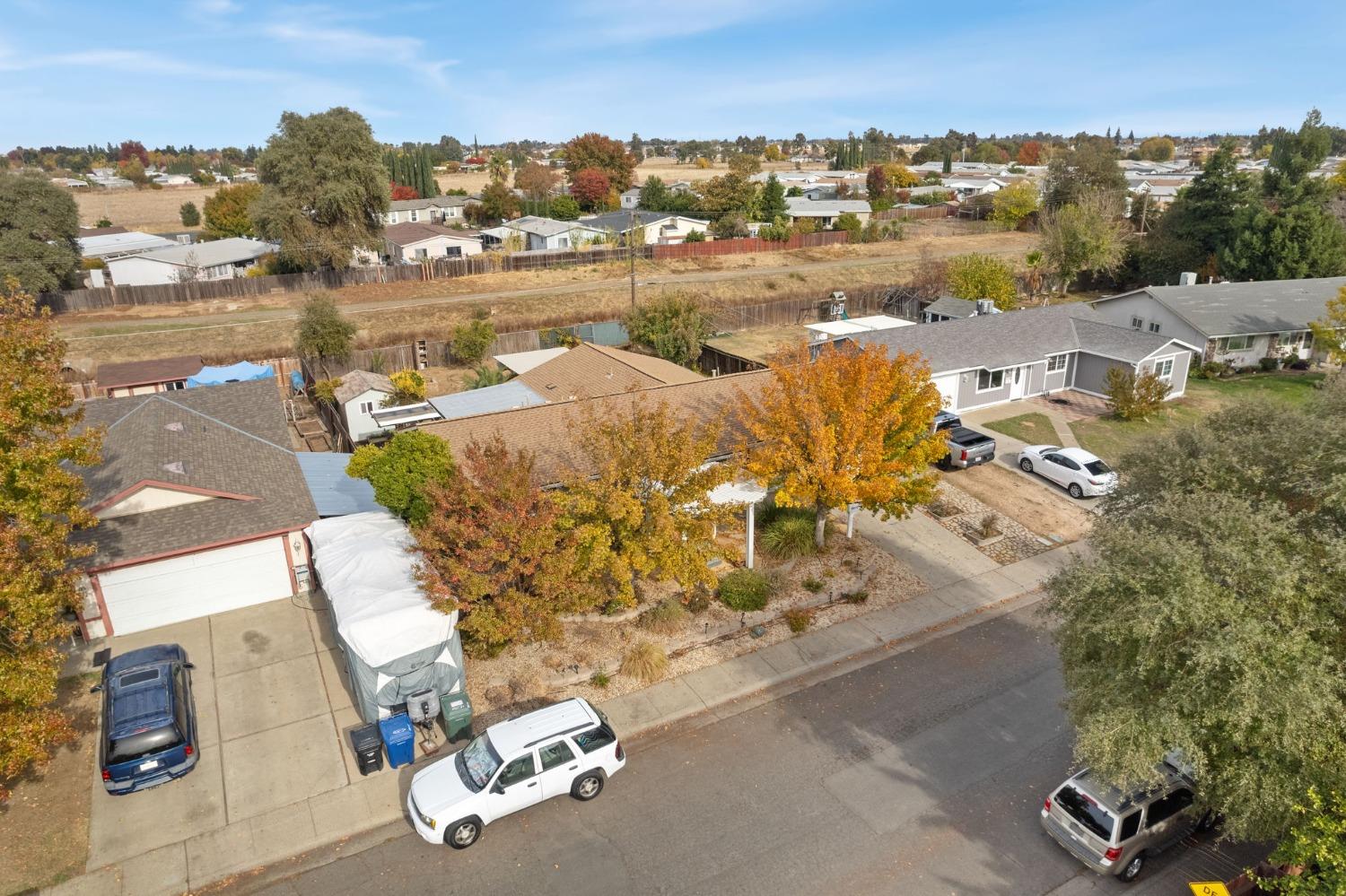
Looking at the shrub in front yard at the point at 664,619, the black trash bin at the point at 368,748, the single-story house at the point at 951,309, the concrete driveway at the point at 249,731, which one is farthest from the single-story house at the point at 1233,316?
the concrete driveway at the point at 249,731

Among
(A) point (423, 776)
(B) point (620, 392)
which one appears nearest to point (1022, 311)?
(B) point (620, 392)

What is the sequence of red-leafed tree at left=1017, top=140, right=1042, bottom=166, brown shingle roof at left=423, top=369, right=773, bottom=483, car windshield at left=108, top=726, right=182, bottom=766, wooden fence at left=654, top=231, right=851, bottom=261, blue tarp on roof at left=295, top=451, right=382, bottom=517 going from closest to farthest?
car windshield at left=108, top=726, right=182, bottom=766 → brown shingle roof at left=423, top=369, right=773, bottom=483 → blue tarp on roof at left=295, top=451, right=382, bottom=517 → wooden fence at left=654, top=231, right=851, bottom=261 → red-leafed tree at left=1017, top=140, right=1042, bottom=166

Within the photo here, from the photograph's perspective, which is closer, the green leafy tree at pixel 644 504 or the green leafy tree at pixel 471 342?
the green leafy tree at pixel 644 504

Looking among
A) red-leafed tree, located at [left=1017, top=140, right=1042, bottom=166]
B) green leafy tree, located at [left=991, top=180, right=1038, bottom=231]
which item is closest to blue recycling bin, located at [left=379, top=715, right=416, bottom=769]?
green leafy tree, located at [left=991, top=180, right=1038, bottom=231]

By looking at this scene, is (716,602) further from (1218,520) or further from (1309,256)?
(1309,256)

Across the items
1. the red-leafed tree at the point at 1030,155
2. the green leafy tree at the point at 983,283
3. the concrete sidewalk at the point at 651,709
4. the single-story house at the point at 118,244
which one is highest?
the red-leafed tree at the point at 1030,155

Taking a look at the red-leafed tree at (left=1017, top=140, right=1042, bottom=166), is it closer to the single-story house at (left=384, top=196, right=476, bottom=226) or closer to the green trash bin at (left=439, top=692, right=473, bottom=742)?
the single-story house at (left=384, top=196, right=476, bottom=226)

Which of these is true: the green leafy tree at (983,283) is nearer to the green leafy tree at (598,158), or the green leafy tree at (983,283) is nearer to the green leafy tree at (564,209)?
the green leafy tree at (564,209)

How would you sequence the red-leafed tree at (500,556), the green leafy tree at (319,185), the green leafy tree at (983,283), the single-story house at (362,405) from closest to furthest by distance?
the red-leafed tree at (500,556)
the single-story house at (362,405)
the green leafy tree at (983,283)
the green leafy tree at (319,185)
